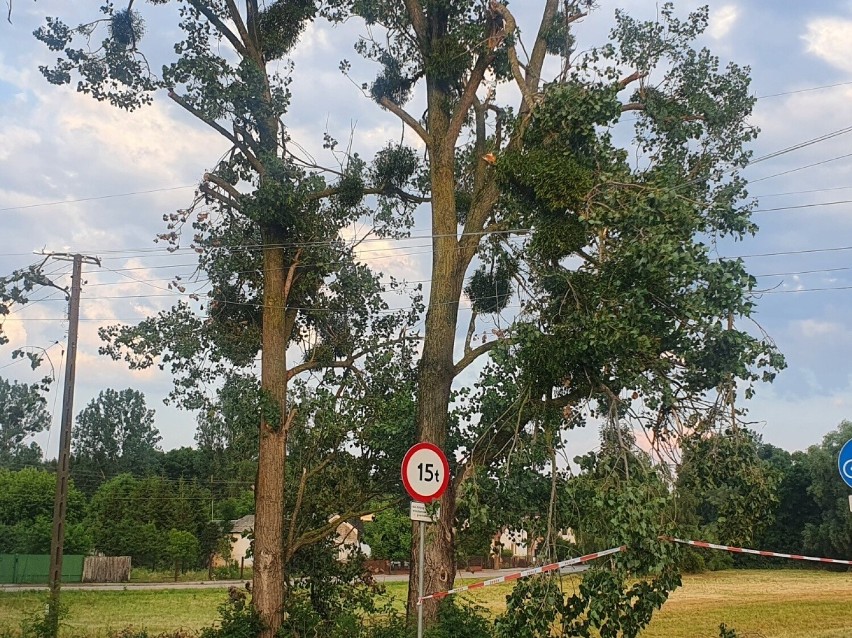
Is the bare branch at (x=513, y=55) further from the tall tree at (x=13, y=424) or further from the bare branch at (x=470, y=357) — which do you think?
the tall tree at (x=13, y=424)

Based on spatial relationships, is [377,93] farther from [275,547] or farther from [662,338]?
[275,547]

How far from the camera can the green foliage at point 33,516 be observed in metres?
55.6

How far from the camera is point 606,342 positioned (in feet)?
35.6

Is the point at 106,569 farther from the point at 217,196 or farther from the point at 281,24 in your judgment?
the point at 281,24

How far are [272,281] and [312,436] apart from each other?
2.96 meters

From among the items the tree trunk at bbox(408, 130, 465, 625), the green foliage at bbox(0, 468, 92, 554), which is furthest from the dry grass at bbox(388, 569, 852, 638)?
the green foliage at bbox(0, 468, 92, 554)

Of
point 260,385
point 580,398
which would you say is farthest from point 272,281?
point 580,398

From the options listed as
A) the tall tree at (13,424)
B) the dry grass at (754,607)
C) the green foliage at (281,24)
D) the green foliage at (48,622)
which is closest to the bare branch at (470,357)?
the dry grass at (754,607)

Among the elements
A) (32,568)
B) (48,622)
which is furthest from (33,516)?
Answer: (48,622)

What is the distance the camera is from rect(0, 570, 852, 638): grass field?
21641 mm

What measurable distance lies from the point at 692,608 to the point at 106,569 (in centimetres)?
3908

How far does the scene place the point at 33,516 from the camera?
196 ft

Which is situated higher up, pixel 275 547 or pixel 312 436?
pixel 312 436

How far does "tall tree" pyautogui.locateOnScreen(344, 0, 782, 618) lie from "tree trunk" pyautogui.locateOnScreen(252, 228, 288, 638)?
9.97ft
